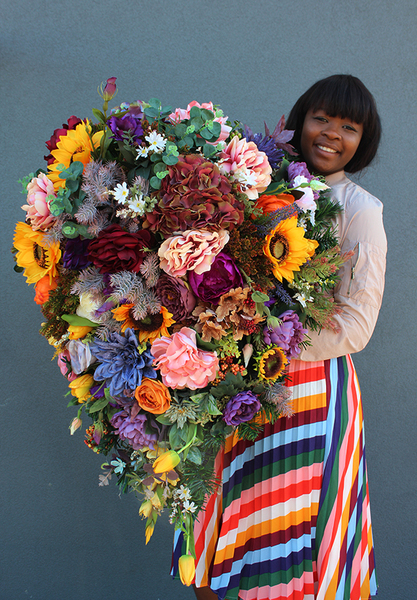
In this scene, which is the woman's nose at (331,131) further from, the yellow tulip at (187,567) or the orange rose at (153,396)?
the yellow tulip at (187,567)

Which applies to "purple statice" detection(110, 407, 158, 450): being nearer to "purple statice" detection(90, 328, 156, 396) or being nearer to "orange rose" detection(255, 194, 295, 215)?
"purple statice" detection(90, 328, 156, 396)

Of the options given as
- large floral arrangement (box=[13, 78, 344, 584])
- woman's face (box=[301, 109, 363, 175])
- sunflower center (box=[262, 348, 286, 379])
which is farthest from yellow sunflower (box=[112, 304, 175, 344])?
woman's face (box=[301, 109, 363, 175])

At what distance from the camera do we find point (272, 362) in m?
0.88

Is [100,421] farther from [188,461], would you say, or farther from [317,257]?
[317,257]

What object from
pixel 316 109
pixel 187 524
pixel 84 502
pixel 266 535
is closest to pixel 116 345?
pixel 187 524

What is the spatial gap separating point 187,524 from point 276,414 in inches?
12.1

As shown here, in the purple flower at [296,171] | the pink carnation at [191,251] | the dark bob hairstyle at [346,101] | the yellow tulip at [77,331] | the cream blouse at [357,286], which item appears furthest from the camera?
the dark bob hairstyle at [346,101]

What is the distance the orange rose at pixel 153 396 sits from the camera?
30.7 inches

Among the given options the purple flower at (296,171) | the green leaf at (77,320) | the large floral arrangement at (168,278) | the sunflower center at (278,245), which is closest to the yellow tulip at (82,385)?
the large floral arrangement at (168,278)

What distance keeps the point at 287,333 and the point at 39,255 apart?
56 centimetres

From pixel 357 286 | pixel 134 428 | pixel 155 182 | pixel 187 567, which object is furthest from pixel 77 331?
pixel 357 286

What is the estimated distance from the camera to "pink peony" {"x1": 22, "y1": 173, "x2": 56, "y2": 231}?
824 mm

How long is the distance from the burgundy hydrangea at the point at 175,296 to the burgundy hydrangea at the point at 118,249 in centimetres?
6

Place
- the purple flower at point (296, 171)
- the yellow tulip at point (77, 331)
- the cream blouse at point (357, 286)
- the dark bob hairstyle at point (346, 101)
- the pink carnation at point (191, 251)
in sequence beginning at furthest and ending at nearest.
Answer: the dark bob hairstyle at point (346, 101), the cream blouse at point (357, 286), the purple flower at point (296, 171), the yellow tulip at point (77, 331), the pink carnation at point (191, 251)
